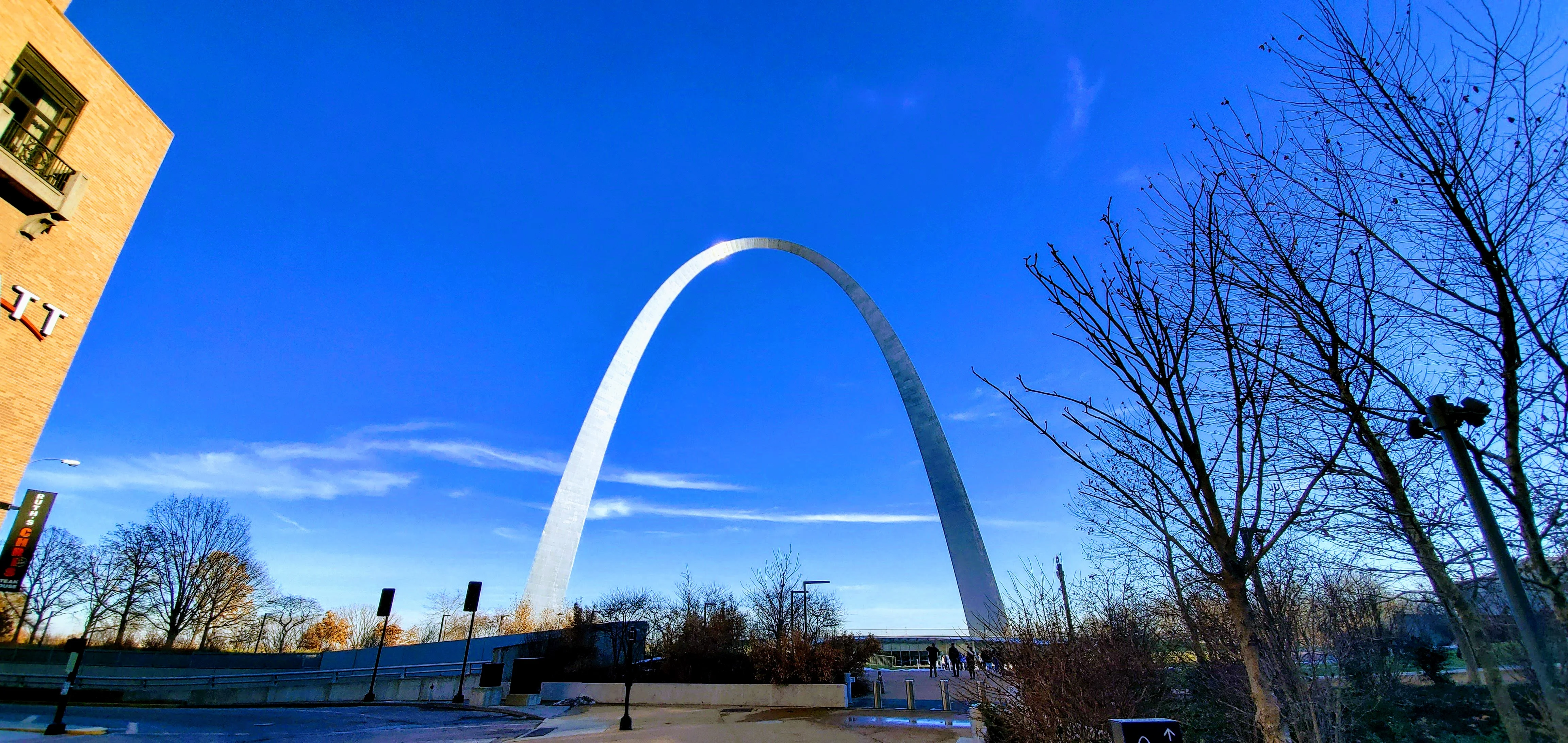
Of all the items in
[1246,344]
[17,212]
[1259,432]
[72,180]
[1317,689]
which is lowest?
[1317,689]

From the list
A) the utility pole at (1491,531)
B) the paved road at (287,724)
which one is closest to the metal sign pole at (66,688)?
the paved road at (287,724)

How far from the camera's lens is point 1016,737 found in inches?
337

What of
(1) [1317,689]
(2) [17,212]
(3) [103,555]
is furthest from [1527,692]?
(3) [103,555]

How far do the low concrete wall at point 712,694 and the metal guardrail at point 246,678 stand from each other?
13.5ft

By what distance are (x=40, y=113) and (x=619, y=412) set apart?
26.4 metres

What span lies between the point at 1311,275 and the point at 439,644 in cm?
2865

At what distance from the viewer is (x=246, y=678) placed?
936 inches

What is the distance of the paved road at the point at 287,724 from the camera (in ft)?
37.3

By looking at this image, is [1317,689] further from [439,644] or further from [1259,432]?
[439,644]

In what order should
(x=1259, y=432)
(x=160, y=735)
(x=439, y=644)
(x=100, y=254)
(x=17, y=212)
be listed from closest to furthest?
1. (x=1259, y=432)
2. (x=160, y=735)
3. (x=17, y=212)
4. (x=100, y=254)
5. (x=439, y=644)

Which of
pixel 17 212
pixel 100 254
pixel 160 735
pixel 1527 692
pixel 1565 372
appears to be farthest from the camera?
pixel 100 254

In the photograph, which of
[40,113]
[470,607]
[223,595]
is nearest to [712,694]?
[470,607]

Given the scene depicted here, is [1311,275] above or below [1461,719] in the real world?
above

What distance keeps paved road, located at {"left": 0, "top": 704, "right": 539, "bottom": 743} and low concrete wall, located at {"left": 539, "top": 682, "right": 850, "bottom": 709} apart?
3819mm
